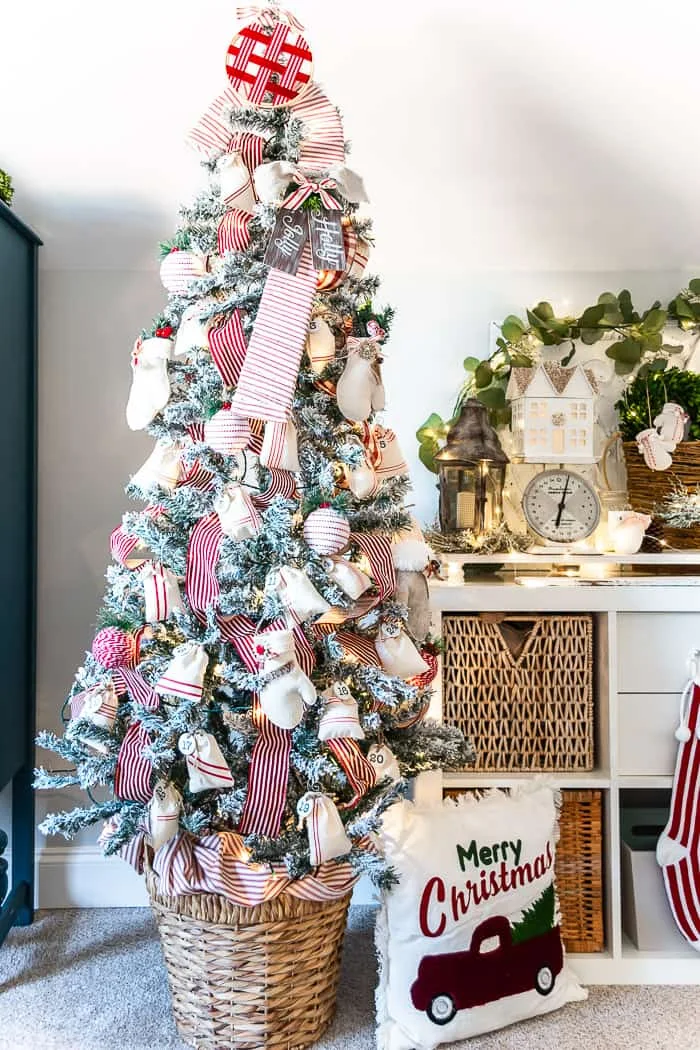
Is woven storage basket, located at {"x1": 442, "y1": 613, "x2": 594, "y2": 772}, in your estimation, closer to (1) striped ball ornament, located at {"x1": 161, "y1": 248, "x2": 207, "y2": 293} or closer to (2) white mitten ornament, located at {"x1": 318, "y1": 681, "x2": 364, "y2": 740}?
(2) white mitten ornament, located at {"x1": 318, "y1": 681, "x2": 364, "y2": 740}

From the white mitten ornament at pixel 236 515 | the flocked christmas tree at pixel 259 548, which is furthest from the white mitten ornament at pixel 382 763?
the white mitten ornament at pixel 236 515

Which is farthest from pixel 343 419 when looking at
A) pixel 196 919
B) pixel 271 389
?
pixel 196 919

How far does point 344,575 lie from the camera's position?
5.11 ft

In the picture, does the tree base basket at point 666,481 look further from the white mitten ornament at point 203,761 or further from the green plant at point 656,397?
the white mitten ornament at point 203,761

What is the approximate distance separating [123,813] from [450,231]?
5.40 feet

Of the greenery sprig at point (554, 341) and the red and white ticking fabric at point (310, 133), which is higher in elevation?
the red and white ticking fabric at point (310, 133)

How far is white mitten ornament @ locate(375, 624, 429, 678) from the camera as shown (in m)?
1.67

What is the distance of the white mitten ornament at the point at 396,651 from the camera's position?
1668 millimetres

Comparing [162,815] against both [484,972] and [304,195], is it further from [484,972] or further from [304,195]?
[304,195]

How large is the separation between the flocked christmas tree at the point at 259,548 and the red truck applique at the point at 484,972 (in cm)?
24

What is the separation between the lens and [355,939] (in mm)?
2160

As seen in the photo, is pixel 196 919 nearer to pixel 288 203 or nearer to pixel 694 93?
pixel 288 203

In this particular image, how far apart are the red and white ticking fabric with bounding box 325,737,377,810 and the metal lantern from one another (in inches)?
28.0

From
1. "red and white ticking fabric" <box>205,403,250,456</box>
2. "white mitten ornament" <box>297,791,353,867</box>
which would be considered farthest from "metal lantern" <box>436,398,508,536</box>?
"white mitten ornament" <box>297,791,353,867</box>
